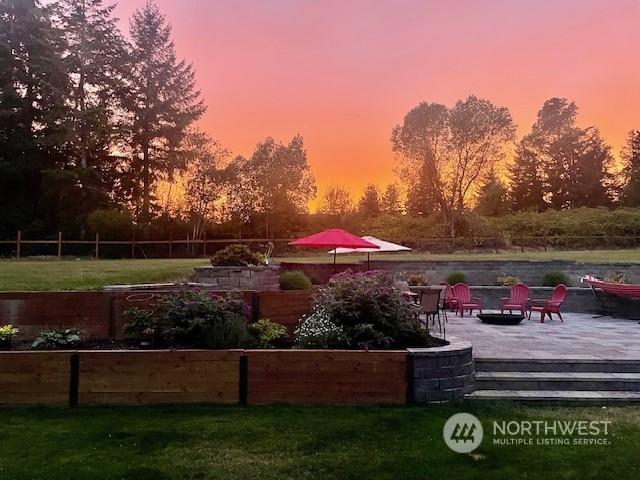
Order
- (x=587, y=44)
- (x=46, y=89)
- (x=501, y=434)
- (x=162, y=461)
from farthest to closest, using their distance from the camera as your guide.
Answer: (x=46, y=89)
(x=587, y=44)
(x=501, y=434)
(x=162, y=461)

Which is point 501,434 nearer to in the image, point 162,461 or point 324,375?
point 324,375

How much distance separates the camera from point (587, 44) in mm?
12156

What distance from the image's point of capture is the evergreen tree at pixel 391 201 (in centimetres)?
3118

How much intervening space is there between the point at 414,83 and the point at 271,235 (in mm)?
11978

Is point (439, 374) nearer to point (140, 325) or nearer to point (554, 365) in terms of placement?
point (554, 365)

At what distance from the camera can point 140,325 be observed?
5078 mm

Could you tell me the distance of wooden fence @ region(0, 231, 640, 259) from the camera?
21.1 metres

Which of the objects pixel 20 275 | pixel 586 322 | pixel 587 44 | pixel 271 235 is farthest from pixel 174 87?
pixel 586 322

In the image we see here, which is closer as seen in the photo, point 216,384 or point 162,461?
point 162,461

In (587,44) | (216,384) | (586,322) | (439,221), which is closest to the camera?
(216,384)

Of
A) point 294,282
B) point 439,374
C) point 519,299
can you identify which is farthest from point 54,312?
point 519,299

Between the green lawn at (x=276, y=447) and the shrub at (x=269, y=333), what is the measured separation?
1.07 metres

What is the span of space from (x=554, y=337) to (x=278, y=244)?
1609 cm

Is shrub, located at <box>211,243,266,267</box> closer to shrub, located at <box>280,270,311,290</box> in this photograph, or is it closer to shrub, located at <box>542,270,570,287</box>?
shrub, located at <box>280,270,311,290</box>
